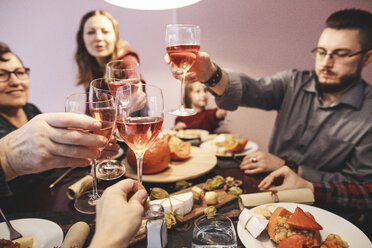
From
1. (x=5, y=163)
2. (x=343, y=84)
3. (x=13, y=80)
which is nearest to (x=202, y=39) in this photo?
(x=343, y=84)

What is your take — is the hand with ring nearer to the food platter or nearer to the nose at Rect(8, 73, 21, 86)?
the food platter

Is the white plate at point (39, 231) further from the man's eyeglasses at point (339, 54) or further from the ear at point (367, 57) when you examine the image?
the ear at point (367, 57)

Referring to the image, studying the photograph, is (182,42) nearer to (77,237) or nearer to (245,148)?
(77,237)

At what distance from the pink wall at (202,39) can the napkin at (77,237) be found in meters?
2.27

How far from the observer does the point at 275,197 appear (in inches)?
38.1

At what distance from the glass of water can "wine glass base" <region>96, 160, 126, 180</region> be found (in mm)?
349

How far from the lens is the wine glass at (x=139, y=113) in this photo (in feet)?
2.13

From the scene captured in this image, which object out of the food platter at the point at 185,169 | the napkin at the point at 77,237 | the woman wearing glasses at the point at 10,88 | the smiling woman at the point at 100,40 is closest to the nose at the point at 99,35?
the smiling woman at the point at 100,40

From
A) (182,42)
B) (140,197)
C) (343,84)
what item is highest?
(182,42)

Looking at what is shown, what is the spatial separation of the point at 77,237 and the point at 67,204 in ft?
1.07

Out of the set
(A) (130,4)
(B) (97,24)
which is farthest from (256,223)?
(B) (97,24)

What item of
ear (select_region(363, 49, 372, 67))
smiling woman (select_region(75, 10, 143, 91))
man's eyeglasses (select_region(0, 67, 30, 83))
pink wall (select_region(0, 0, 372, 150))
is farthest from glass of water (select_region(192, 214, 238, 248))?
pink wall (select_region(0, 0, 372, 150))

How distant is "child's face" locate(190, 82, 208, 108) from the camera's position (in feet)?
9.66

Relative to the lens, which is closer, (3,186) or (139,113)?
(139,113)
